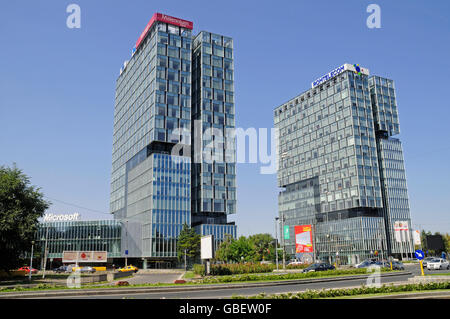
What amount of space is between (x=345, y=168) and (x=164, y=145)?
72.5m

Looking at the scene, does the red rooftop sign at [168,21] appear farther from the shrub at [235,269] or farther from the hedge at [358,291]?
the hedge at [358,291]

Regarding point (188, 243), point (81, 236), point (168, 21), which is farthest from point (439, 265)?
point (168, 21)

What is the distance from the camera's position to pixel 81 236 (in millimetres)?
115188

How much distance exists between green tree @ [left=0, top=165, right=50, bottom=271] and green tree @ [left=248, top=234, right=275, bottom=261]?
8684 centimetres

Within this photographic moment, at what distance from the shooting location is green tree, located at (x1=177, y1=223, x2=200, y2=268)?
102 metres

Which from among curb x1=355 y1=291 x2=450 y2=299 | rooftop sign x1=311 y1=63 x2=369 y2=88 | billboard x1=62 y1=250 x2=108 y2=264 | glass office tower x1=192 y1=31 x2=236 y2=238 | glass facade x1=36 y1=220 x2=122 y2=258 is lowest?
curb x1=355 y1=291 x2=450 y2=299

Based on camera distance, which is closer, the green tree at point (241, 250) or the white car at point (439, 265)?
the white car at point (439, 265)

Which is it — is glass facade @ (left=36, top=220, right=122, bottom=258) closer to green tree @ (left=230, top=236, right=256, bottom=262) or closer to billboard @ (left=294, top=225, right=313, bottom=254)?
green tree @ (left=230, top=236, right=256, bottom=262)

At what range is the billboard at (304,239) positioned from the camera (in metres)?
119

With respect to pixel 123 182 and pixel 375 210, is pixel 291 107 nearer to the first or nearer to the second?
pixel 375 210

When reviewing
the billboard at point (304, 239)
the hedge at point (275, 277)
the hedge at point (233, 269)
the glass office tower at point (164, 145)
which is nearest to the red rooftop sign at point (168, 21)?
the glass office tower at point (164, 145)

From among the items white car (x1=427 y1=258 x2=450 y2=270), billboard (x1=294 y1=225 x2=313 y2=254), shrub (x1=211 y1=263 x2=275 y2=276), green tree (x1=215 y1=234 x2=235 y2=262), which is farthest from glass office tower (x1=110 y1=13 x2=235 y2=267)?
white car (x1=427 y1=258 x2=450 y2=270)

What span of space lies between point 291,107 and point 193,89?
64234 mm

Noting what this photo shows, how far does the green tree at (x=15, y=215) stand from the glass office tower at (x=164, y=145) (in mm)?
54750
